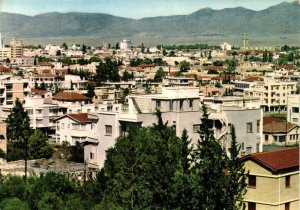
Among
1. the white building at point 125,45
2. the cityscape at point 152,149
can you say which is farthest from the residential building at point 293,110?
the white building at point 125,45

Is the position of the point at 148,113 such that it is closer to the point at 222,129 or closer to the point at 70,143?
the point at 222,129

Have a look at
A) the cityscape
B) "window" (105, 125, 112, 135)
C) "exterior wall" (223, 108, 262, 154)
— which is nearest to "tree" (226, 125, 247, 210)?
the cityscape

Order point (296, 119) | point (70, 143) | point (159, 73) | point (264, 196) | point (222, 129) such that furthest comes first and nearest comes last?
1. point (159, 73)
2. point (296, 119)
3. point (70, 143)
4. point (222, 129)
5. point (264, 196)

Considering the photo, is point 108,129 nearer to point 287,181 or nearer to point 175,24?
point 287,181

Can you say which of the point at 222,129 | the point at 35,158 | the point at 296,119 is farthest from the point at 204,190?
the point at 296,119

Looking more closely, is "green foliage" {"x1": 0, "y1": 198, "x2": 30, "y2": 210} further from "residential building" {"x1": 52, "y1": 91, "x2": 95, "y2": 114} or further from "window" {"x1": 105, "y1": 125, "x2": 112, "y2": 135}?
"residential building" {"x1": 52, "y1": 91, "x2": 95, "y2": 114}

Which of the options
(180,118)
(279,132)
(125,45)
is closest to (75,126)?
(279,132)

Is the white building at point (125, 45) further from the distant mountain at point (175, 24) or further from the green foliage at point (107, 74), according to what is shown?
the green foliage at point (107, 74)
